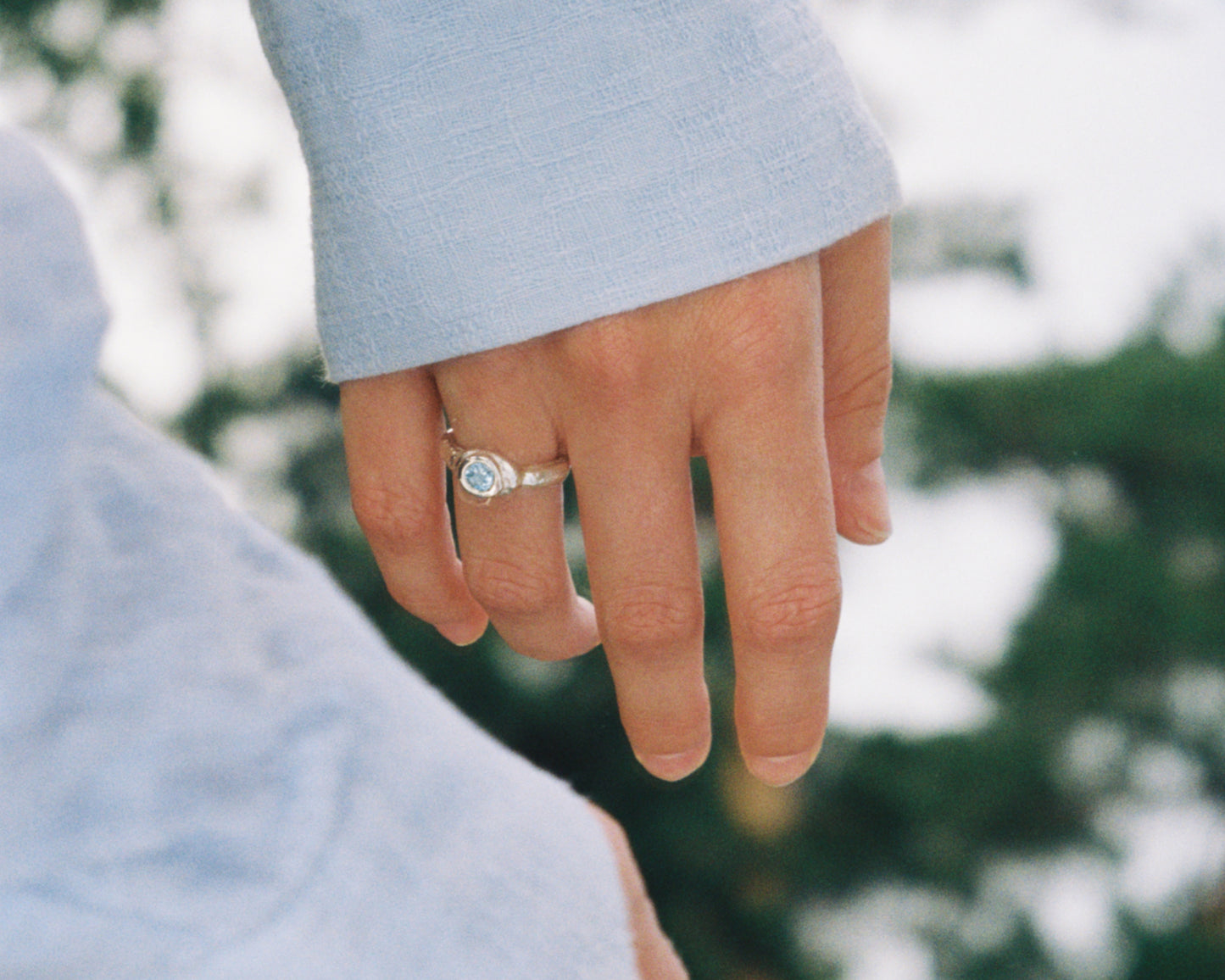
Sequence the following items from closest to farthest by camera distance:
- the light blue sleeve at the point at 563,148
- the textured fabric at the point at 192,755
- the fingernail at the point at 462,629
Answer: the textured fabric at the point at 192,755, the light blue sleeve at the point at 563,148, the fingernail at the point at 462,629

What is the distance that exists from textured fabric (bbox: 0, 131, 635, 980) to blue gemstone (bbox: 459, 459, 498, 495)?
9 centimetres

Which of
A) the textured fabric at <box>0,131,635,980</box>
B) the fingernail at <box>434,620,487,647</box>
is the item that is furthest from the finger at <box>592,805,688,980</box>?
the fingernail at <box>434,620,487,647</box>

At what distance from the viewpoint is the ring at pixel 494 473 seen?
1.64 feet

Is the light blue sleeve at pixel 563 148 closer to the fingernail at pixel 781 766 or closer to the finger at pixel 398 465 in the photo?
the finger at pixel 398 465

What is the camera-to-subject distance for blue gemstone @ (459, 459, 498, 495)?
499 millimetres

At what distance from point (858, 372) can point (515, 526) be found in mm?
180

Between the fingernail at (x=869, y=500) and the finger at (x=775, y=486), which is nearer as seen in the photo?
the finger at (x=775, y=486)

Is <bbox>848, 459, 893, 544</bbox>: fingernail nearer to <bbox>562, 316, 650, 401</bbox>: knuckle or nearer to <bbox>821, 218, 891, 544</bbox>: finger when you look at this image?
<bbox>821, 218, 891, 544</bbox>: finger

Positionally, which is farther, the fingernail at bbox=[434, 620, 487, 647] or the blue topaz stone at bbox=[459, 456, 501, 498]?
the fingernail at bbox=[434, 620, 487, 647]

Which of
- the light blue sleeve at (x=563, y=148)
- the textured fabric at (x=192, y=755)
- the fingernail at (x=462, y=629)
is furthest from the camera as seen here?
the fingernail at (x=462, y=629)

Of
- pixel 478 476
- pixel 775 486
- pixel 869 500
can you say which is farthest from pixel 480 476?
pixel 869 500

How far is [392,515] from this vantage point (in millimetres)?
539

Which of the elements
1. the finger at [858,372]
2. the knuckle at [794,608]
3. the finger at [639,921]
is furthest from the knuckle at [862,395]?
the finger at [639,921]

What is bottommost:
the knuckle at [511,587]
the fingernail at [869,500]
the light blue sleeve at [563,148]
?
the fingernail at [869,500]
